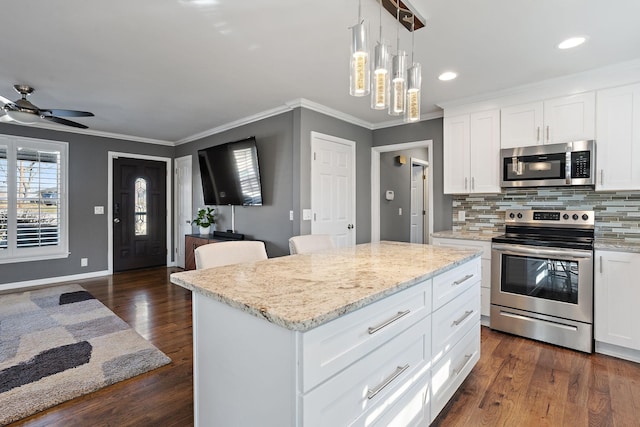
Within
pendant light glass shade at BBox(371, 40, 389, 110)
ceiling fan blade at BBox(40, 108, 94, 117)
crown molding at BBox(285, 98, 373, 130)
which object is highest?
crown molding at BBox(285, 98, 373, 130)

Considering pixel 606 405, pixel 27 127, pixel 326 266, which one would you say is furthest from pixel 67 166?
pixel 606 405

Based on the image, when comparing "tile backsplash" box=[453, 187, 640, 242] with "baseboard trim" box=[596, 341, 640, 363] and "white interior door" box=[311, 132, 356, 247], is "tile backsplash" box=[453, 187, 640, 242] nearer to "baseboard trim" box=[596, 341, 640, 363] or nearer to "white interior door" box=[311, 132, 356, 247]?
"baseboard trim" box=[596, 341, 640, 363]

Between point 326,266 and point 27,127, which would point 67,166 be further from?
point 326,266

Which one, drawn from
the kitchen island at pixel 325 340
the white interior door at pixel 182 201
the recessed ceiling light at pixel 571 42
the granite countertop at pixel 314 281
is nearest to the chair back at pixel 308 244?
the granite countertop at pixel 314 281

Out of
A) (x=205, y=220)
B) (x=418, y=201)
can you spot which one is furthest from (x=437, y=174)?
(x=205, y=220)

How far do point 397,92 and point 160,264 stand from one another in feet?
19.1

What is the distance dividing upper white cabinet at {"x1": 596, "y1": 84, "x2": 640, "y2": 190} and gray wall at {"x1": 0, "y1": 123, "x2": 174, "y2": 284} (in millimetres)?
6510

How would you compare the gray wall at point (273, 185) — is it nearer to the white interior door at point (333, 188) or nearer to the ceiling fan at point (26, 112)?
the white interior door at point (333, 188)

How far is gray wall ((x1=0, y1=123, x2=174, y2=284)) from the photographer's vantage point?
4.78m

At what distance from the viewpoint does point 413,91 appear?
1.82m

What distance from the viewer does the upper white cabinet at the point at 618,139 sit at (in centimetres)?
262

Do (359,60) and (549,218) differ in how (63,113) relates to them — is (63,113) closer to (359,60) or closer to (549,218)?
(359,60)

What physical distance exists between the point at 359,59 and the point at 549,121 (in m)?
2.52

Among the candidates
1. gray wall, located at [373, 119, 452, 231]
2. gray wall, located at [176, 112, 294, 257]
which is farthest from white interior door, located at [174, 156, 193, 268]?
gray wall, located at [373, 119, 452, 231]
